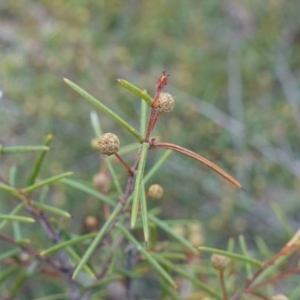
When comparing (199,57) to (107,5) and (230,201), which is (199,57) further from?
(230,201)

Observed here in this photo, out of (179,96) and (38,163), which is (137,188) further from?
(179,96)

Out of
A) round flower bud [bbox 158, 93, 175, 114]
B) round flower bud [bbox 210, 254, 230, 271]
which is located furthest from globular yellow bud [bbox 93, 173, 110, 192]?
round flower bud [bbox 158, 93, 175, 114]

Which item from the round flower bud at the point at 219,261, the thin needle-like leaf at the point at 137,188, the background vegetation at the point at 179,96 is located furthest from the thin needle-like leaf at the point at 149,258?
the background vegetation at the point at 179,96

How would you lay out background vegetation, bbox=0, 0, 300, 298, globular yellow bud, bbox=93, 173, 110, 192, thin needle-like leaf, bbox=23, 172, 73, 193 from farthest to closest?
background vegetation, bbox=0, 0, 300, 298, globular yellow bud, bbox=93, 173, 110, 192, thin needle-like leaf, bbox=23, 172, 73, 193

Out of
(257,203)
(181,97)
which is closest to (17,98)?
(181,97)

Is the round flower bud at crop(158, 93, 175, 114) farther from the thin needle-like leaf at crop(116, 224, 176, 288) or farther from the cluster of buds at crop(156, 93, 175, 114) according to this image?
the thin needle-like leaf at crop(116, 224, 176, 288)

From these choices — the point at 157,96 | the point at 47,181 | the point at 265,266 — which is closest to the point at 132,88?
the point at 157,96

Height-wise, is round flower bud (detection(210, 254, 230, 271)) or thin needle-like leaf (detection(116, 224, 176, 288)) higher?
round flower bud (detection(210, 254, 230, 271))

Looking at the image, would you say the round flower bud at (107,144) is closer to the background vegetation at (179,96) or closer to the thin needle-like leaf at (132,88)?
the thin needle-like leaf at (132,88)
